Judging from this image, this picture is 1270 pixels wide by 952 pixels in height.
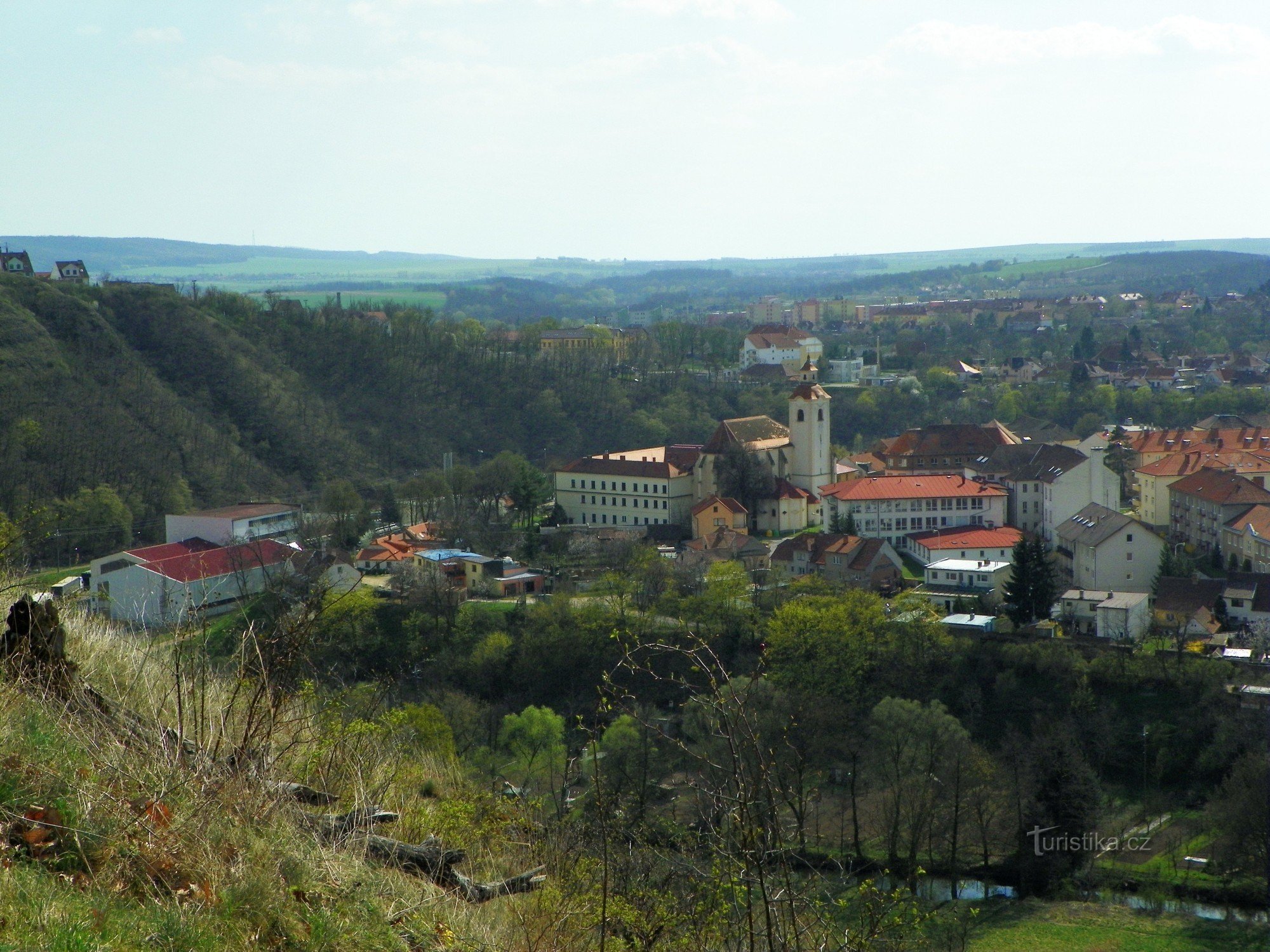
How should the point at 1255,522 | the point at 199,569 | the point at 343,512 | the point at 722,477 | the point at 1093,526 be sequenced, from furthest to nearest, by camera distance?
the point at 722,477
the point at 343,512
the point at 1093,526
the point at 1255,522
the point at 199,569

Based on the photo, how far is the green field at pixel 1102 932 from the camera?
39.4 ft

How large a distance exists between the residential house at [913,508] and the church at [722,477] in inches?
70.5

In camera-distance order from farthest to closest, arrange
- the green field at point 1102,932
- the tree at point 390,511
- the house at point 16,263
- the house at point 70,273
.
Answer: the house at point 16,263, the house at point 70,273, the tree at point 390,511, the green field at point 1102,932

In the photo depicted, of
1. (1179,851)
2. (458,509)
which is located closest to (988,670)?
(1179,851)

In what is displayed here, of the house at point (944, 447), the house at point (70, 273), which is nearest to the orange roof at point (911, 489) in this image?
the house at point (944, 447)

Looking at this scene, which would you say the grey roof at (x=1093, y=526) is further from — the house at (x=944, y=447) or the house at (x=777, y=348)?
the house at (x=777, y=348)

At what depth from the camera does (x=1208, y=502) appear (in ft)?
80.7

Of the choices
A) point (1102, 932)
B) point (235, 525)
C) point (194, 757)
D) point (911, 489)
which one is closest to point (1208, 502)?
point (911, 489)

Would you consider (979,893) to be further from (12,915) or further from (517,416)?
(517,416)

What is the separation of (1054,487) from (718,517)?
662 centimetres

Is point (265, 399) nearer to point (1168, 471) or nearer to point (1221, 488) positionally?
point (1168, 471)

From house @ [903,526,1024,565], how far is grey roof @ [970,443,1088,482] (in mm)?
1839

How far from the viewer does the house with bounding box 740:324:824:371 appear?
54.5m

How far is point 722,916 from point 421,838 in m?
1.20
